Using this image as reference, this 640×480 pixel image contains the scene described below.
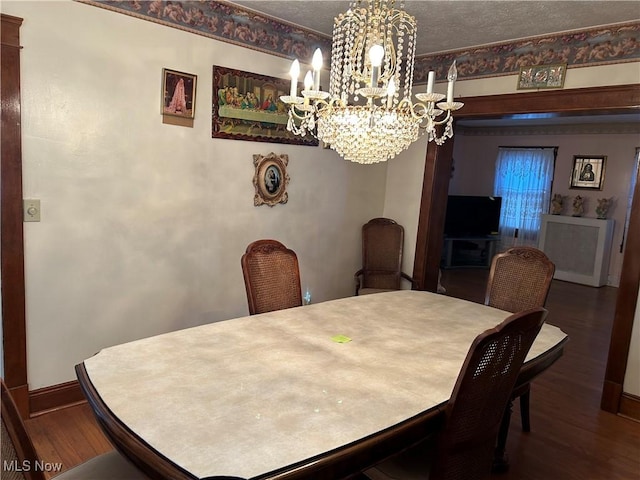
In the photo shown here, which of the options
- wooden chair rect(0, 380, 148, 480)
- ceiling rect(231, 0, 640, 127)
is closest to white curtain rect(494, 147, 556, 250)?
ceiling rect(231, 0, 640, 127)

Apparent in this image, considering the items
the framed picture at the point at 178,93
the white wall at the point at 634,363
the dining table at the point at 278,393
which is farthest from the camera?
the white wall at the point at 634,363

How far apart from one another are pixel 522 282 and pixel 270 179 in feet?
6.38

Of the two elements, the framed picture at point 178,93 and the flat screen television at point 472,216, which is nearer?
the framed picture at point 178,93

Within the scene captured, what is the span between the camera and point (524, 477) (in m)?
2.34

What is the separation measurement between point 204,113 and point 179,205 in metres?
0.65

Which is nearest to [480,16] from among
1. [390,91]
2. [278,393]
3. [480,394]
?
[390,91]

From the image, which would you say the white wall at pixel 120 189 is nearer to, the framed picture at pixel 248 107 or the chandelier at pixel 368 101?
the framed picture at pixel 248 107

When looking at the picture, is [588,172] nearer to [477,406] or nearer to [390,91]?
[390,91]

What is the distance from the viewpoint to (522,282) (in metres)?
2.86

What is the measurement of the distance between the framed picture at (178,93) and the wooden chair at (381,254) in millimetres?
2032

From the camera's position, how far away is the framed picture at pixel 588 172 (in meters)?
7.12

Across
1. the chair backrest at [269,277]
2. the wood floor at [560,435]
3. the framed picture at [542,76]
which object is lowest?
the wood floor at [560,435]

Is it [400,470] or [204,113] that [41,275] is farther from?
[400,470]

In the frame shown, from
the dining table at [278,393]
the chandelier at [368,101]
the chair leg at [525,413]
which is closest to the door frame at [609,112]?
the chair leg at [525,413]
